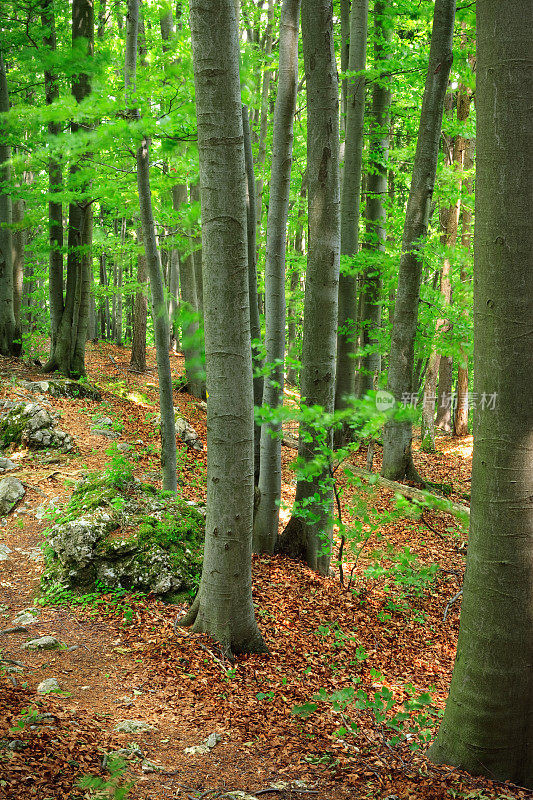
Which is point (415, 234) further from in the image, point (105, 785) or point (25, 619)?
point (105, 785)

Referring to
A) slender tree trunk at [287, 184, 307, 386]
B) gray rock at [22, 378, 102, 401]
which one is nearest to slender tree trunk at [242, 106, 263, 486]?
gray rock at [22, 378, 102, 401]

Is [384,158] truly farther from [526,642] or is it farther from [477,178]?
[526,642]

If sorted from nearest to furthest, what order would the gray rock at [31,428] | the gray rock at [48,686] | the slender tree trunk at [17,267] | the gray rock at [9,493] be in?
1. the gray rock at [48,686]
2. the gray rock at [9,493]
3. the gray rock at [31,428]
4. the slender tree trunk at [17,267]

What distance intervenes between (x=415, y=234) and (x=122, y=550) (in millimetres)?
7023

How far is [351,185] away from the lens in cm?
999

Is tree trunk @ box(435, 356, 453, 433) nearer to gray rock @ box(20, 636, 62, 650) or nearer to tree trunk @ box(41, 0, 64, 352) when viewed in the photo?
tree trunk @ box(41, 0, 64, 352)

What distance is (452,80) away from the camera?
464 inches

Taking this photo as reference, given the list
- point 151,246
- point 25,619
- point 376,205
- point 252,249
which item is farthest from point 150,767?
point 376,205

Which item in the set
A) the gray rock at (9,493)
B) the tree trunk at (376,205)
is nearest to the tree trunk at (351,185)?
the tree trunk at (376,205)

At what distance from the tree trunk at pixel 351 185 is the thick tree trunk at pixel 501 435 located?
6370 millimetres

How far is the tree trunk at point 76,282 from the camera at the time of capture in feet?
34.6

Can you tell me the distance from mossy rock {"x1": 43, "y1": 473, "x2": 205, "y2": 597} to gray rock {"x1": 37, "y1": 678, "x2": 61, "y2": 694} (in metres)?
1.52

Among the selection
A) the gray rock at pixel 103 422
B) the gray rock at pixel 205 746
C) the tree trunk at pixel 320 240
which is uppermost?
the tree trunk at pixel 320 240

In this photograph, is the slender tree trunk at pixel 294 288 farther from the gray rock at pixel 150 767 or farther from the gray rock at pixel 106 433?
the gray rock at pixel 150 767
